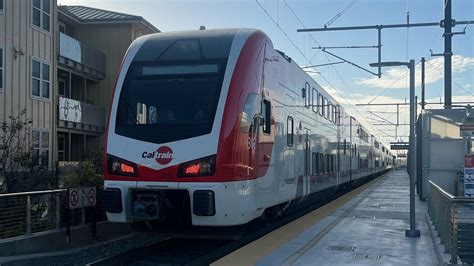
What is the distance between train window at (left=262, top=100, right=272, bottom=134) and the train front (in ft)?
2.47

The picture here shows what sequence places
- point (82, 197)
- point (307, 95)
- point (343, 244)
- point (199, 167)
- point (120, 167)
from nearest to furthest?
point (199, 167)
point (120, 167)
point (343, 244)
point (82, 197)
point (307, 95)

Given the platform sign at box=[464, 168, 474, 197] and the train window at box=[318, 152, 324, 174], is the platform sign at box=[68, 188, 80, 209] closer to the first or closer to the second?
the train window at box=[318, 152, 324, 174]

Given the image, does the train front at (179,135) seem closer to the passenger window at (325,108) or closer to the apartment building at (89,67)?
the passenger window at (325,108)

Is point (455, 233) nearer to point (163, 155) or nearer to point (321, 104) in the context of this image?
point (163, 155)

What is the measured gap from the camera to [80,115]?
90.0 ft

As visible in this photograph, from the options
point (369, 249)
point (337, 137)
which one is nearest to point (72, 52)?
point (337, 137)

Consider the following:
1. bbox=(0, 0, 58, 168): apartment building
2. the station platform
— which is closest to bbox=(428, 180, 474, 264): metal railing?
the station platform

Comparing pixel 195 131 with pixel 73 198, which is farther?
pixel 73 198

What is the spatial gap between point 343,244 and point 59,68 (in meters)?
20.2

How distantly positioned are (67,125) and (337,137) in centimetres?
1257

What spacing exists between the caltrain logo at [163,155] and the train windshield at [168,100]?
0.15 meters

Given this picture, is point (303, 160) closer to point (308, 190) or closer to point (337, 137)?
point (308, 190)

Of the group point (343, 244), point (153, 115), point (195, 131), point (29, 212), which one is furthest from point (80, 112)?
point (343, 244)

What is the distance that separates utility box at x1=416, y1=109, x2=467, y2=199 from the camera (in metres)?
17.8
